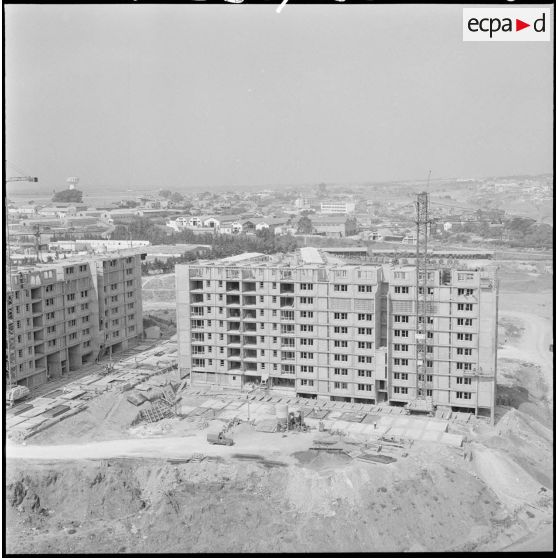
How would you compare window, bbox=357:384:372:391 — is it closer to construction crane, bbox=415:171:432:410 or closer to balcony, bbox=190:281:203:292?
construction crane, bbox=415:171:432:410

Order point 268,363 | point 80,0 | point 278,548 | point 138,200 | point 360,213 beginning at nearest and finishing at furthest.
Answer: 1. point 80,0
2. point 278,548
3. point 268,363
4. point 138,200
5. point 360,213

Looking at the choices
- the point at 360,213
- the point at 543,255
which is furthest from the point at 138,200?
the point at 543,255

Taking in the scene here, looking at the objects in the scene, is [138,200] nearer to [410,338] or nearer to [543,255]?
[543,255]

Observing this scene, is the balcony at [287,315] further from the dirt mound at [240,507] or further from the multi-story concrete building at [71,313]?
the multi-story concrete building at [71,313]

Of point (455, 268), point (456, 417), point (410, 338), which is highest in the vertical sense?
point (455, 268)

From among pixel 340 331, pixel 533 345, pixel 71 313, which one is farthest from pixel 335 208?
pixel 340 331

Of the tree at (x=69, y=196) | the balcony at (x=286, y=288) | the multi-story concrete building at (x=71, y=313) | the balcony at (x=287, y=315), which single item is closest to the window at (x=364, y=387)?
the balcony at (x=287, y=315)

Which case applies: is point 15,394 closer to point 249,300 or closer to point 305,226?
point 249,300

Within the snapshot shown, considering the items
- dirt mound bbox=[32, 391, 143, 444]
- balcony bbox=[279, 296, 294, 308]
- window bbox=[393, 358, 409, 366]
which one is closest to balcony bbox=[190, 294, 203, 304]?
balcony bbox=[279, 296, 294, 308]
